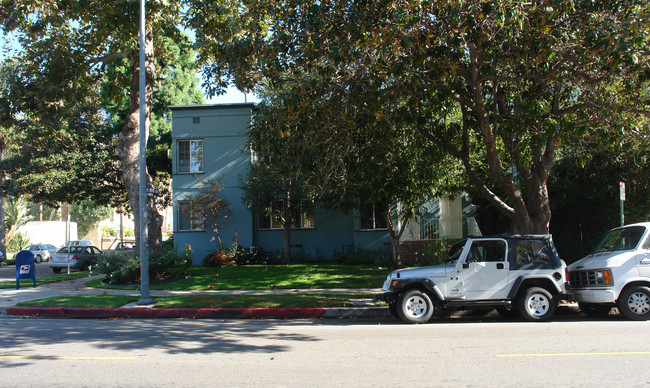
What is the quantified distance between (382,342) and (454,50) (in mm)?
6585

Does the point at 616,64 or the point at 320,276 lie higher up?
the point at 616,64

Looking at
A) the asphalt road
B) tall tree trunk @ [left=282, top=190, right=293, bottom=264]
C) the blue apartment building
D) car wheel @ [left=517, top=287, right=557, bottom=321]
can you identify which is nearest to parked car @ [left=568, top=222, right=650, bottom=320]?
the asphalt road

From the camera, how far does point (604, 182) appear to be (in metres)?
16.5

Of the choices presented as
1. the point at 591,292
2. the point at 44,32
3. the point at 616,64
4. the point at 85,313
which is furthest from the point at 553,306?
the point at 44,32

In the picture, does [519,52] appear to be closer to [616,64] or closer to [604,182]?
[616,64]

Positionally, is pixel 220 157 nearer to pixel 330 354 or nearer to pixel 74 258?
pixel 74 258

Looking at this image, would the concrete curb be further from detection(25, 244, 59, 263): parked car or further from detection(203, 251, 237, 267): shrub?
detection(25, 244, 59, 263): parked car

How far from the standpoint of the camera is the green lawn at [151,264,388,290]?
15680 mm

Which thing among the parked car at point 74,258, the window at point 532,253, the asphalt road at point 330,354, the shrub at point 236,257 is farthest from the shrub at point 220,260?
the window at point 532,253

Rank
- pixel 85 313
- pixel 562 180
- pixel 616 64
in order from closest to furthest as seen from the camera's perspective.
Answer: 1. pixel 616 64
2. pixel 85 313
3. pixel 562 180

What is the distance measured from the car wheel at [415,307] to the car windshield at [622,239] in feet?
13.7

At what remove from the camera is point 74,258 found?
25781 millimetres

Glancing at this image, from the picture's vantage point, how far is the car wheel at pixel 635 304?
977 centimetres

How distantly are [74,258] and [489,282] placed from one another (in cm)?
2292
